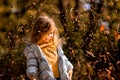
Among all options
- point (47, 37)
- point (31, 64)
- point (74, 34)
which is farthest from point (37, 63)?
point (74, 34)

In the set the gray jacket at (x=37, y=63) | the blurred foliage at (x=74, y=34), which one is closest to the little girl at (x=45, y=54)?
the gray jacket at (x=37, y=63)

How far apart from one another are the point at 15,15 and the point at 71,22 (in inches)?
38.9

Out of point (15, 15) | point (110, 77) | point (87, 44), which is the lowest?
point (110, 77)

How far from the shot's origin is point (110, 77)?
907 centimetres

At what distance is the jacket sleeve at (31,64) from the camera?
542 centimetres

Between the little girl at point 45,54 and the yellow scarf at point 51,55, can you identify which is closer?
the little girl at point 45,54

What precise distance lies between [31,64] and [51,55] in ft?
0.94

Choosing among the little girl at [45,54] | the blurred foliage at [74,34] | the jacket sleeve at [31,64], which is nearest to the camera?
the jacket sleeve at [31,64]

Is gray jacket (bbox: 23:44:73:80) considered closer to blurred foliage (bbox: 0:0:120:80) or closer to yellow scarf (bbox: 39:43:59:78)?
yellow scarf (bbox: 39:43:59:78)

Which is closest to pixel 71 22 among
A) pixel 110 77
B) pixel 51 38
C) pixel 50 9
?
pixel 50 9

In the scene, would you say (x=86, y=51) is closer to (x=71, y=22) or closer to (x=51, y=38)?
(x=71, y=22)

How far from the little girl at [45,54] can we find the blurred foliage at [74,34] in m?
3.11

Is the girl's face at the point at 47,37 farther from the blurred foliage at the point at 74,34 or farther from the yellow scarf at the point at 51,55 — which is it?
the blurred foliage at the point at 74,34

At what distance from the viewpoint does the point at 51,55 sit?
5664 mm
